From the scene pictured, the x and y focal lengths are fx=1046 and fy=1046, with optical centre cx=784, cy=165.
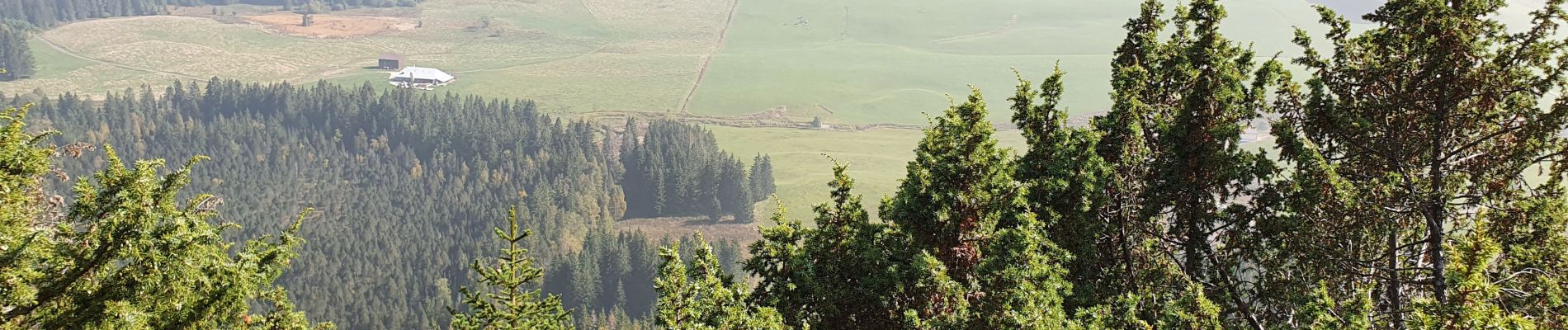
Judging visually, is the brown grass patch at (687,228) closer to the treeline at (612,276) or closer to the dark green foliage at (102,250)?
the treeline at (612,276)

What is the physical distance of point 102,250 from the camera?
17453 millimetres

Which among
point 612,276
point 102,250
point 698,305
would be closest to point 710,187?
point 612,276

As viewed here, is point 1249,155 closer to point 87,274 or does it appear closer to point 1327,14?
point 1327,14

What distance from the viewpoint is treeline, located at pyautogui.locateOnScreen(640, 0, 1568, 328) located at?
1973cm

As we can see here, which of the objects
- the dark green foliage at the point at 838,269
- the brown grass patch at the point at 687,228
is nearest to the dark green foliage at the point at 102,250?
the dark green foliage at the point at 838,269

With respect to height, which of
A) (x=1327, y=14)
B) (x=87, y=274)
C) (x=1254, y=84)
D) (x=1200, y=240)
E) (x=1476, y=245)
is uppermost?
(x=1327, y=14)

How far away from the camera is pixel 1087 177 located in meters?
22.2

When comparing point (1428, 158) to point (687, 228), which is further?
point (687, 228)

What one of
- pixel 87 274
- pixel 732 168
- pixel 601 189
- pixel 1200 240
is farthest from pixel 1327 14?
pixel 601 189

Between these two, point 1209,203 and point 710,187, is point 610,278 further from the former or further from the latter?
point 1209,203

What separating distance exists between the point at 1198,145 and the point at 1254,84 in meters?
2.05

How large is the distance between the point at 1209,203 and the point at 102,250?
2127 centimetres

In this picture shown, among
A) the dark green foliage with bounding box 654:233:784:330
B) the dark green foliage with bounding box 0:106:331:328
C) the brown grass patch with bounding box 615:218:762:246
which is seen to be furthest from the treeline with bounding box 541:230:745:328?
the dark green foliage with bounding box 0:106:331:328

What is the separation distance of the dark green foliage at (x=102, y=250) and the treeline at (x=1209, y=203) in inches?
340
